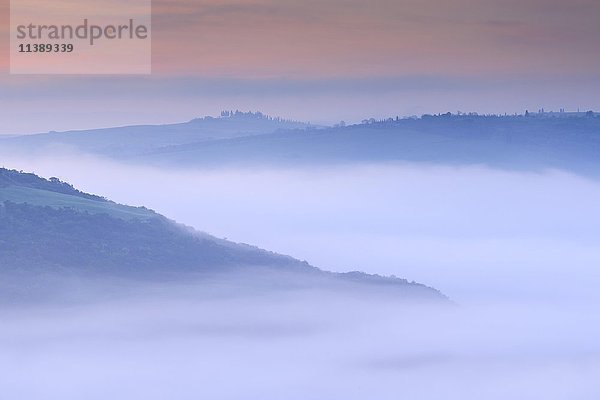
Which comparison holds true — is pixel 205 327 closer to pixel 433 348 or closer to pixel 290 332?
pixel 290 332

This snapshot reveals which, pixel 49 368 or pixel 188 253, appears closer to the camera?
pixel 49 368

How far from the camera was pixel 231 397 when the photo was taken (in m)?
94.9

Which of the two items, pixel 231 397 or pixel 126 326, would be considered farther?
pixel 126 326

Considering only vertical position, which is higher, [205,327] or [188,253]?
[188,253]

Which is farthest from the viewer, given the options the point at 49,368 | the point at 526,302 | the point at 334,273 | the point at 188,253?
the point at 526,302

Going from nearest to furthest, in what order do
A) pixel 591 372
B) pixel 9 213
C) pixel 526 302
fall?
pixel 591 372, pixel 9 213, pixel 526 302

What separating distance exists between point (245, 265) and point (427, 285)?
59.6 m

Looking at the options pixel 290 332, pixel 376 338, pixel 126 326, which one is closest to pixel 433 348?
pixel 376 338

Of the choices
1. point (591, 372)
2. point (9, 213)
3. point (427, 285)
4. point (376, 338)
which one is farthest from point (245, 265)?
point (427, 285)

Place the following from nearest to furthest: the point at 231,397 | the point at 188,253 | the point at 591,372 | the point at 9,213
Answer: the point at 231,397, the point at 591,372, the point at 9,213, the point at 188,253

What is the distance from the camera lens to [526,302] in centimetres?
19762

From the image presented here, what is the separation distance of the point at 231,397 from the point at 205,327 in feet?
116

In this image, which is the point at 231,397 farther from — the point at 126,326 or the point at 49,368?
the point at 126,326

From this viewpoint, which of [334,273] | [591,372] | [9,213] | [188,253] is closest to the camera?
[591,372]
